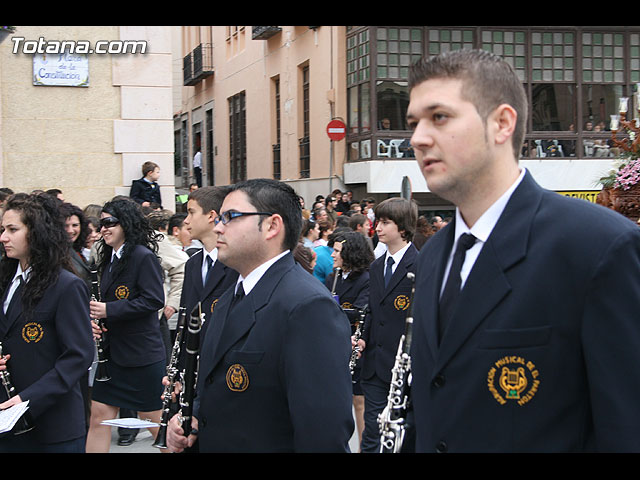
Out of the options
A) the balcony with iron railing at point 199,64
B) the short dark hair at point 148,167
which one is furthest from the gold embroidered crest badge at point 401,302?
the balcony with iron railing at point 199,64

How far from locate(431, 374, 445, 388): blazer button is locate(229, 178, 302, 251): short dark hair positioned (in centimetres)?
136

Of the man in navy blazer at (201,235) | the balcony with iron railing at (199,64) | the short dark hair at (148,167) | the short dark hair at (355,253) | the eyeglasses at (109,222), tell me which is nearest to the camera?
the man in navy blazer at (201,235)

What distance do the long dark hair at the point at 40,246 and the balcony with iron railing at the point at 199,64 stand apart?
3129cm

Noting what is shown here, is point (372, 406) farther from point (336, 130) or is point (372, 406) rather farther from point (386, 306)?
point (336, 130)

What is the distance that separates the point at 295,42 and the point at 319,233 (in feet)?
48.9

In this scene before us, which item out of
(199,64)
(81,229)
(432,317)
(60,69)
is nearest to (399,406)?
(432,317)

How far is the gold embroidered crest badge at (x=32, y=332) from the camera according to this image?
13.3ft

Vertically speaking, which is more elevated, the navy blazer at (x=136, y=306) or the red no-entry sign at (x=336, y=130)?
the red no-entry sign at (x=336, y=130)

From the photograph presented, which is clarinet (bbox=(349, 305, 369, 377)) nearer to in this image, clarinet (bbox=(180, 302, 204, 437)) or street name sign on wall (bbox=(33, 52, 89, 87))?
clarinet (bbox=(180, 302, 204, 437))

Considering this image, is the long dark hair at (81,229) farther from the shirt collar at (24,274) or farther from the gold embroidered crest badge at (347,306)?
the gold embroidered crest badge at (347,306)

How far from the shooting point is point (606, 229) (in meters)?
1.90

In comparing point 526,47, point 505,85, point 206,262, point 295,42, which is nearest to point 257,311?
point 505,85

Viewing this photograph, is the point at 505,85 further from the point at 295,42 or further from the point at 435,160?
the point at 295,42

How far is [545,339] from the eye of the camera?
6.30 ft
